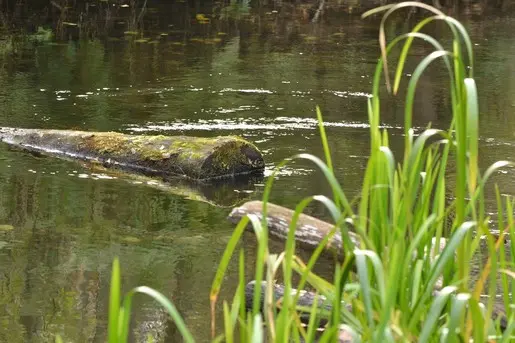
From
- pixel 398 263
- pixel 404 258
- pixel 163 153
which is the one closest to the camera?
pixel 398 263

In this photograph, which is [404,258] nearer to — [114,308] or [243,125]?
[114,308]

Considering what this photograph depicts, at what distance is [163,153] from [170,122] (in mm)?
1818

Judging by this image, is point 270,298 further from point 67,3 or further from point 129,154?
point 67,3

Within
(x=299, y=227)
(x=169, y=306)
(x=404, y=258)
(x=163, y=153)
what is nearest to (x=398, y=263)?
(x=404, y=258)

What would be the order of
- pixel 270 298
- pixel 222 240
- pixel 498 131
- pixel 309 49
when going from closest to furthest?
1. pixel 270 298
2. pixel 222 240
3. pixel 498 131
4. pixel 309 49

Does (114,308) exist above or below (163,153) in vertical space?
above

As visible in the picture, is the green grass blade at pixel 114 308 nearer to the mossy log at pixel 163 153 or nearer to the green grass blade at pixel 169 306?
the green grass blade at pixel 169 306

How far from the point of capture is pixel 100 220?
294 inches

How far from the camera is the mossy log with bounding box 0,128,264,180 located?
855 cm

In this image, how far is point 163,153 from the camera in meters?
8.71

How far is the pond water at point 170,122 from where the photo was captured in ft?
20.1

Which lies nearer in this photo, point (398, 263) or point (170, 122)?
point (398, 263)

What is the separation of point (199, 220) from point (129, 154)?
1581 mm

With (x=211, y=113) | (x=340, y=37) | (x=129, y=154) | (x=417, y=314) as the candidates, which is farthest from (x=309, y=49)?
(x=417, y=314)
